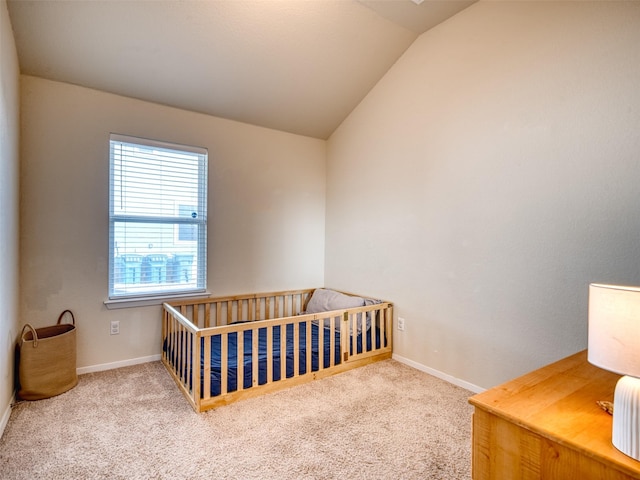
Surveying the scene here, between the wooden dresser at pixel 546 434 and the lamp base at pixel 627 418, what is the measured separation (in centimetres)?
2

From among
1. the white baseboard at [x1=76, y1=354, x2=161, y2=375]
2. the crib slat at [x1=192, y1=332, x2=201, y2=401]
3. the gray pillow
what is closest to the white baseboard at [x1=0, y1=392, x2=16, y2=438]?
the white baseboard at [x1=76, y1=354, x2=161, y2=375]

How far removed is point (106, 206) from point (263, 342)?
1.77 metres

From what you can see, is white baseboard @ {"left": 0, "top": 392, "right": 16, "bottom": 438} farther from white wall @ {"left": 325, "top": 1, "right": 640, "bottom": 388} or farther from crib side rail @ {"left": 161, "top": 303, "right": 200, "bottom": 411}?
white wall @ {"left": 325, "top": 1, "right": 640, "bottom": 388}

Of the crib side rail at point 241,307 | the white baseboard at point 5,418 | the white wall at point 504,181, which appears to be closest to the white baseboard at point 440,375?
the white wall at point 504,181

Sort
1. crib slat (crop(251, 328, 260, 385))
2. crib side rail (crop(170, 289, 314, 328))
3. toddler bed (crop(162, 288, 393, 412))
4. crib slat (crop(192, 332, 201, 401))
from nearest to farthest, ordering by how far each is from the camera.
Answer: crib slat (crop(192, 332, 201, 401)) < toddler bed (crop(162, 288, 393, 412)) < crib slat (crop(251, 328, 260, 385)) < crib side rail (crop(170, 289, 314, 328))

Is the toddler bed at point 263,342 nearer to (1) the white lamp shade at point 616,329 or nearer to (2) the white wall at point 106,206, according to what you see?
(2) the white wall at point 106,206

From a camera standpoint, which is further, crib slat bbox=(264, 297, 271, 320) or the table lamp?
crib slat bbox=(264, 297, 271, 320)

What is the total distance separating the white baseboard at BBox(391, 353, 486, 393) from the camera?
8.37ft

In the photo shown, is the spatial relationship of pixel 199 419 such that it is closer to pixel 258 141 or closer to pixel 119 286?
pixel 119 286

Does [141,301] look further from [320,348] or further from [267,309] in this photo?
[320,348]

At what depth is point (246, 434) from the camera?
1.97 meters

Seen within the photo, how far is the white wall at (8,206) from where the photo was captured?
6.41 feet

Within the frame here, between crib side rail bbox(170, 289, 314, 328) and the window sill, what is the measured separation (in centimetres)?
9

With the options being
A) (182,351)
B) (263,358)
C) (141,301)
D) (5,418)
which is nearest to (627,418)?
(263,358)
